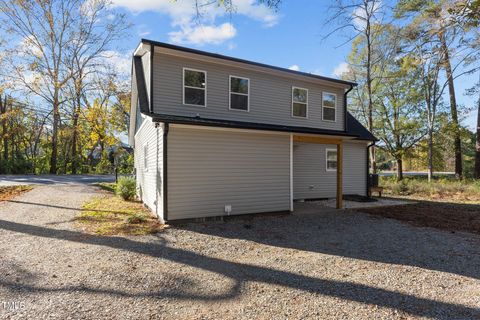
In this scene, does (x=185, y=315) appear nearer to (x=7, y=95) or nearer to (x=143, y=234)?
(x=143, y=234)

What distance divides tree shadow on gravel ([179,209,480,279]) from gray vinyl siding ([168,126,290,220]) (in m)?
0.45

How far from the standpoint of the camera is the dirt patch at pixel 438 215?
783cm

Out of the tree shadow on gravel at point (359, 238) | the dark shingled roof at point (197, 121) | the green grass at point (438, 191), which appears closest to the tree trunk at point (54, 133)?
the dark shingled roof at point (197, 121)

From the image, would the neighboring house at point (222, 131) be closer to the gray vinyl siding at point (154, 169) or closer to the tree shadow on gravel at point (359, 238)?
the gray vinyl siding at point (154, 169)

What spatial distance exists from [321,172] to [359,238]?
593 centimetres

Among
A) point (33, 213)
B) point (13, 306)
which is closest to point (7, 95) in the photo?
point (33, 213)

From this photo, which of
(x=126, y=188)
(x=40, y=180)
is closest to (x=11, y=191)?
(x=40, y=180)

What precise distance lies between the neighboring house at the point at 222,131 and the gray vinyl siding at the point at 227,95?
0.10ft

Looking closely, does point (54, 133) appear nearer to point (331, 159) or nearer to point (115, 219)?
point (115, 219)

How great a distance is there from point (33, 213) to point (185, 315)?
778cm

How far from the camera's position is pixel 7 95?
84.0ft

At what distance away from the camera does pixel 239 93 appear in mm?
9820

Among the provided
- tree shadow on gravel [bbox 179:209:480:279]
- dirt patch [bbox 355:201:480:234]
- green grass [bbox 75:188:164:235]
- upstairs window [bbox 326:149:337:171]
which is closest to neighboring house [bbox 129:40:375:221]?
green grass [bbox 75:188:164:235]

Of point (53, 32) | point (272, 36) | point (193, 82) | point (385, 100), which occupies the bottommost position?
point (193, 82)
